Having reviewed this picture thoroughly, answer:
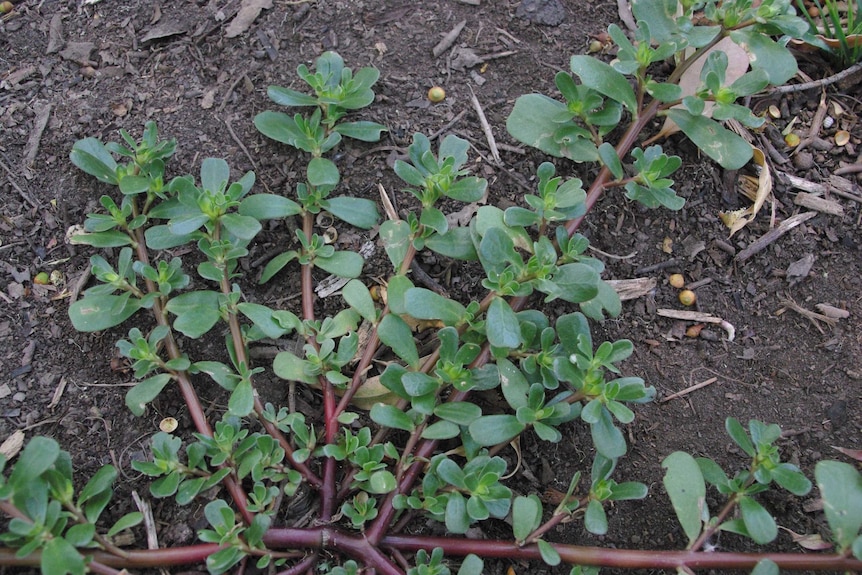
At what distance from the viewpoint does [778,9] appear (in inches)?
96.0

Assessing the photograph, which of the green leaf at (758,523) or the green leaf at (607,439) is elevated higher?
the green leaf at (607,439)

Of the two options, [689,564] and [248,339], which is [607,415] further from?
[248,339]

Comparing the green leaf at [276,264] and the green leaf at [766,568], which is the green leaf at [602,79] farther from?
the green leaf at [766,568]

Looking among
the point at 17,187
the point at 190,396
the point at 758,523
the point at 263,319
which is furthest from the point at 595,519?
the point at 17,187

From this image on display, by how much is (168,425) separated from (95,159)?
921 mm

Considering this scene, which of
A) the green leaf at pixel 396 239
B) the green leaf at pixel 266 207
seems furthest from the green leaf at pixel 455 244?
the green leaf at pixel 266 207

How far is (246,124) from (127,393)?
1095mm

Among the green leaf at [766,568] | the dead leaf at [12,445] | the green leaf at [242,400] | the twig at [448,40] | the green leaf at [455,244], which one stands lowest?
the green leaf at [766,568]

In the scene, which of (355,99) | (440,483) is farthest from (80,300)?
(440,483)

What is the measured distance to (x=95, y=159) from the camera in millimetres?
2473

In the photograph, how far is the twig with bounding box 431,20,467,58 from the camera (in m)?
2.95

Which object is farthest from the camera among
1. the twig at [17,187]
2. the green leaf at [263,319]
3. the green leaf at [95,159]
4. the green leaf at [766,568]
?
the twig at [17,187]

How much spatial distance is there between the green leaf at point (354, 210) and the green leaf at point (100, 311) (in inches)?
28.1

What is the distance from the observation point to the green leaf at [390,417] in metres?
2.18
